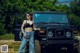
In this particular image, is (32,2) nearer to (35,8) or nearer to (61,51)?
(35,8)

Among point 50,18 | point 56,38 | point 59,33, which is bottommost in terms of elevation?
point 56,38

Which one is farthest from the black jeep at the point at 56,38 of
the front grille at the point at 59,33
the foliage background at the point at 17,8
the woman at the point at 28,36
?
the foliage background at the point at 17,8

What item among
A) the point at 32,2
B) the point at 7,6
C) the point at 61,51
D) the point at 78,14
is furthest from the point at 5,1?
the point at 61,51

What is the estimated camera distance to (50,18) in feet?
52.5

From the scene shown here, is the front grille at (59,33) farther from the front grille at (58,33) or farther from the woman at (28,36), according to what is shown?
the woman at (28,36)

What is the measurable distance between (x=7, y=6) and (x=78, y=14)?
22.9ft

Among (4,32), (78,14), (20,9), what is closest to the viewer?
(4,32)

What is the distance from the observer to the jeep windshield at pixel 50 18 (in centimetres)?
1582

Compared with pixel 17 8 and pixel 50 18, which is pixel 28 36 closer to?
pixel 50 18

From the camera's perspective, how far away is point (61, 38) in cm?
1477

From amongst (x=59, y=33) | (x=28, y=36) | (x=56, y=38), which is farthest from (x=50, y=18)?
(x=28, y=36)

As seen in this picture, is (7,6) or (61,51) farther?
(7,6)

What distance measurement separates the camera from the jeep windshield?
15.8 metres

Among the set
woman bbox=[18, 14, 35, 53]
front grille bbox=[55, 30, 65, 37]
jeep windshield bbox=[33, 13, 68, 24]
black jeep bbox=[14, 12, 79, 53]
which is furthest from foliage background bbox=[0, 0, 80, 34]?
woman bbox=[18, 14, 35, 53]
